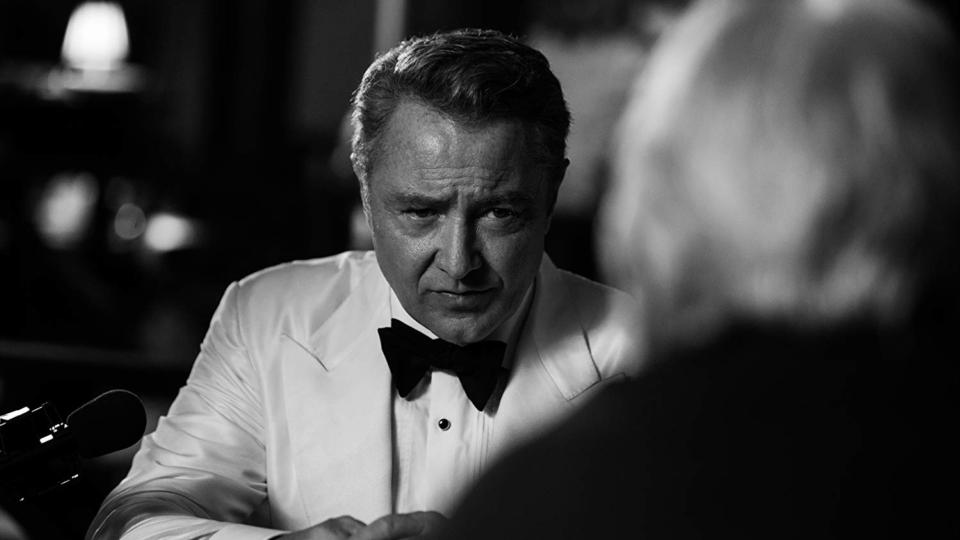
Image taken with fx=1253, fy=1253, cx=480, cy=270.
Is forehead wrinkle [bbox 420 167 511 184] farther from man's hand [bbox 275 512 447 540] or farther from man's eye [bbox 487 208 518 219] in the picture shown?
man's hand [bbox 275 512 447 540]

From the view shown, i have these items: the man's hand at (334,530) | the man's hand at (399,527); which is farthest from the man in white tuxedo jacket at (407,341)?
the man's hand at (399,527)

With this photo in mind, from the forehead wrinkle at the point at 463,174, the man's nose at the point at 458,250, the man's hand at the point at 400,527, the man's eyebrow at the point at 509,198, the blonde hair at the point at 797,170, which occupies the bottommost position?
the man's hand at the point at 400,527

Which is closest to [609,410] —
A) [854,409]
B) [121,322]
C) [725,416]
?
[725,416]

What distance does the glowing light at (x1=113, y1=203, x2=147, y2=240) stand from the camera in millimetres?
8344

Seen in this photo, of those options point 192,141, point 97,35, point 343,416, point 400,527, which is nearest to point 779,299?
point 400,527

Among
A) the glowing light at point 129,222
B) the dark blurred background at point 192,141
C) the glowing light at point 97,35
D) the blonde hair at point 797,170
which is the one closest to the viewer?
the blonde hair at point 797,170

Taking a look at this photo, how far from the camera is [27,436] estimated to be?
1.44 m

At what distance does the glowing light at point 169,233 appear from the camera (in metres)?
8.05

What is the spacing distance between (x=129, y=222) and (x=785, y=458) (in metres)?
7.90

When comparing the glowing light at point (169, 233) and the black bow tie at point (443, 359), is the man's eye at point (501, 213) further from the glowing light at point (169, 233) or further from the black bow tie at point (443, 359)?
the glowing light at point (169, 233)

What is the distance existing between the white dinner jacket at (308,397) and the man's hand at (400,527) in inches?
15.2

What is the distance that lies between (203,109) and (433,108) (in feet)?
25.9

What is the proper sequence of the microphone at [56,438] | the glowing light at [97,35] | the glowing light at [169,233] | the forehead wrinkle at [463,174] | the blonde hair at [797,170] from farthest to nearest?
the glowing light at [169,233], the glowing light at [97,35], the forehead wrinkle at [463,174], the microphone at [56,438], the blonde hair at [797,170]

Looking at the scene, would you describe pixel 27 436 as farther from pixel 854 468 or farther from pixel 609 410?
pixel 854 468
